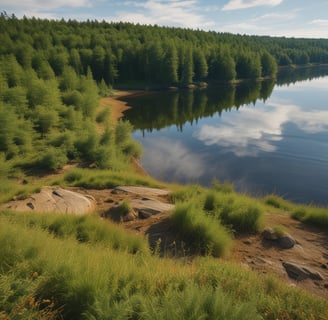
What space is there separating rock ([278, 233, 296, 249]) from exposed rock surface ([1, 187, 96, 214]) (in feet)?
19.2

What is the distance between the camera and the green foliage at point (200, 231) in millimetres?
7078

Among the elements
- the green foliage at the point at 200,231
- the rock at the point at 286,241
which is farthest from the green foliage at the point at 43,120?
the rock at the point at 286,241

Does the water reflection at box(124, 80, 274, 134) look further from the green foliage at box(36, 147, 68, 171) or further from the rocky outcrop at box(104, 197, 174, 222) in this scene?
the rocky outcrop at box(104, 197, 174, 222)

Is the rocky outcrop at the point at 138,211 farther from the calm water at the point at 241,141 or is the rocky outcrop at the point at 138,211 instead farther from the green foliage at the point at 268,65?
the green foliage at the point at 268,65

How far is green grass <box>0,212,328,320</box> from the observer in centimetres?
333

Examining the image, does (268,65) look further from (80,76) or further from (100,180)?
(100,180)

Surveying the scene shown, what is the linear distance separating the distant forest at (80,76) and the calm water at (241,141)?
483cm

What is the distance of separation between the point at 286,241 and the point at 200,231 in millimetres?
2459

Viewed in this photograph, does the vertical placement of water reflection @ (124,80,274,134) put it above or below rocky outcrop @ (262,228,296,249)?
below

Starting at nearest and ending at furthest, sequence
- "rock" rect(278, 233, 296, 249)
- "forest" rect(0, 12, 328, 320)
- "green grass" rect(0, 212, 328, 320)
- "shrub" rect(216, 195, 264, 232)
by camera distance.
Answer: "green grass" rect(0, 212, 328, 320)
"forest" rect(0, 12, 328, 320)
"rock" rect(278, 233, 296, 249)
"shrub" rect(216, 195, 264, 232)

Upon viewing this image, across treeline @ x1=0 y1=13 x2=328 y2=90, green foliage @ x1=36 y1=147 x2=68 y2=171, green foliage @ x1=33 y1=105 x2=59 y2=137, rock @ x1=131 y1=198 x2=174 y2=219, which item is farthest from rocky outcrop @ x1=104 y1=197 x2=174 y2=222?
treeline @ x1=0 y1=13 x2=328 y2=90

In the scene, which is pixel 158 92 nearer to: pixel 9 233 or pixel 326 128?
pixel 326 128

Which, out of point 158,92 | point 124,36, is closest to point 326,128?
point 158,92

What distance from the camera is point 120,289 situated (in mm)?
3939
